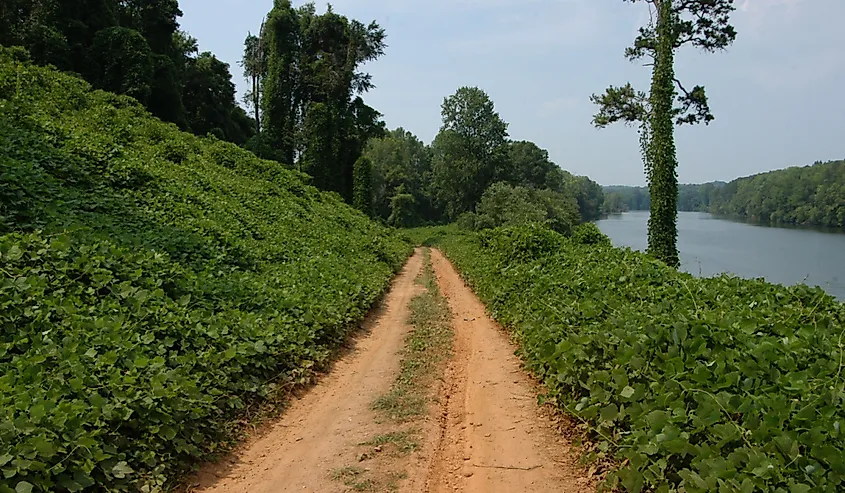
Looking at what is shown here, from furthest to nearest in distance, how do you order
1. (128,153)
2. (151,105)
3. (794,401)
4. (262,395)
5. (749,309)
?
1. (151,105)
2. (128,153)
3. (262,395)
4. (749,309)
5. (794,401)

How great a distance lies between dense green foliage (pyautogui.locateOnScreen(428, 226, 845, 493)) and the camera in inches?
122

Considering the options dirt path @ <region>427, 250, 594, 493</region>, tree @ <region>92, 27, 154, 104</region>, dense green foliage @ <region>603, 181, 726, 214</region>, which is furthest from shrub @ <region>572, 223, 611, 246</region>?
dense green foliage @ <region>603, 181, 726, 214</region>

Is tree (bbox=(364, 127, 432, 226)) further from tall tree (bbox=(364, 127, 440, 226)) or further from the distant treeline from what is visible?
the distant treeline

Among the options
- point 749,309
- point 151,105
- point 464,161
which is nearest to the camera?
point 749,309

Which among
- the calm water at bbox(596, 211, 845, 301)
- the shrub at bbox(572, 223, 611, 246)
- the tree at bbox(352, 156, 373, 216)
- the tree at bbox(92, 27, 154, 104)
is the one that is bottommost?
the calm water at bbox(596, 211, 845, 301)

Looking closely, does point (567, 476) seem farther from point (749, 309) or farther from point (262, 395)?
point (262, 395)

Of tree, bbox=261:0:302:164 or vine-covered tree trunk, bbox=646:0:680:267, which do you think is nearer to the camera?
vine-covered tree trunk, bbox=646:0:680:267

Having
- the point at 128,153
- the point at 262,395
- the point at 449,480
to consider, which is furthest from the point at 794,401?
the point at 128,153

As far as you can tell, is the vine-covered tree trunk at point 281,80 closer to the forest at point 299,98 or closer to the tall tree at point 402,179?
the forest at point 299,98

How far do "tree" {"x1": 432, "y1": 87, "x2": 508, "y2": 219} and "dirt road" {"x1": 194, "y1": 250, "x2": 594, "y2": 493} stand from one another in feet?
130

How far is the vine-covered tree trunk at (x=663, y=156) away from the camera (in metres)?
18.8

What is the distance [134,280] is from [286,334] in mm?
1992

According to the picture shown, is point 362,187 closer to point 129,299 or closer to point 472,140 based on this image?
point 472,140

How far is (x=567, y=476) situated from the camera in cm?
480
